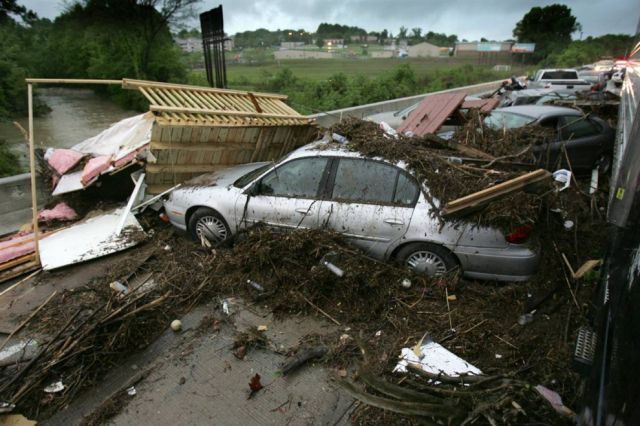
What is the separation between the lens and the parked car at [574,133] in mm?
7145

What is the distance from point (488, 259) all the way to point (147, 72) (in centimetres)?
2808

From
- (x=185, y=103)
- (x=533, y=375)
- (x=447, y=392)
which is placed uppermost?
(x=185, y=103)

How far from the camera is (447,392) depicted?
8.24 feet

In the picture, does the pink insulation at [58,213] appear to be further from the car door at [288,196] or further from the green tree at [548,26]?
the green tree at [548,26]

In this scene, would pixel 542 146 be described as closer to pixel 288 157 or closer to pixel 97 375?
pixel 288 157

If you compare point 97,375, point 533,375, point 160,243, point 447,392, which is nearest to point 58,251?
point 160,243

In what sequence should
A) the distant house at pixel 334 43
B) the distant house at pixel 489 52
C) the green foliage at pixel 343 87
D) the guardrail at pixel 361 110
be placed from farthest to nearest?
the distant house at pixel 334 43 → the distant house at pixel 489 52 → the green foliage at pixel 343 87 → the guardrail at pixel 361 110

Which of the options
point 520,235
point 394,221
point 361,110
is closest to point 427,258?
point 394,221

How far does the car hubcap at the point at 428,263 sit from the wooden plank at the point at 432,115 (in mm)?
3769

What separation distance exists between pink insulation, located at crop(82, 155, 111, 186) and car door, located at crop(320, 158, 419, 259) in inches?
156

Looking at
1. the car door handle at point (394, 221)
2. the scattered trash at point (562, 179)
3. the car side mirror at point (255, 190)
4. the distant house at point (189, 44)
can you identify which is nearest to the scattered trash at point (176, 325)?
the car side mirror at point (255, 190)

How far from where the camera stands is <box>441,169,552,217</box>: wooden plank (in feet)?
12.7

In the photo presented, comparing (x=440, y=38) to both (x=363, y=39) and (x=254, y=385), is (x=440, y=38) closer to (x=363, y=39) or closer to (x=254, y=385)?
(x=363, y=39)

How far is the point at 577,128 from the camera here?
7.38m
